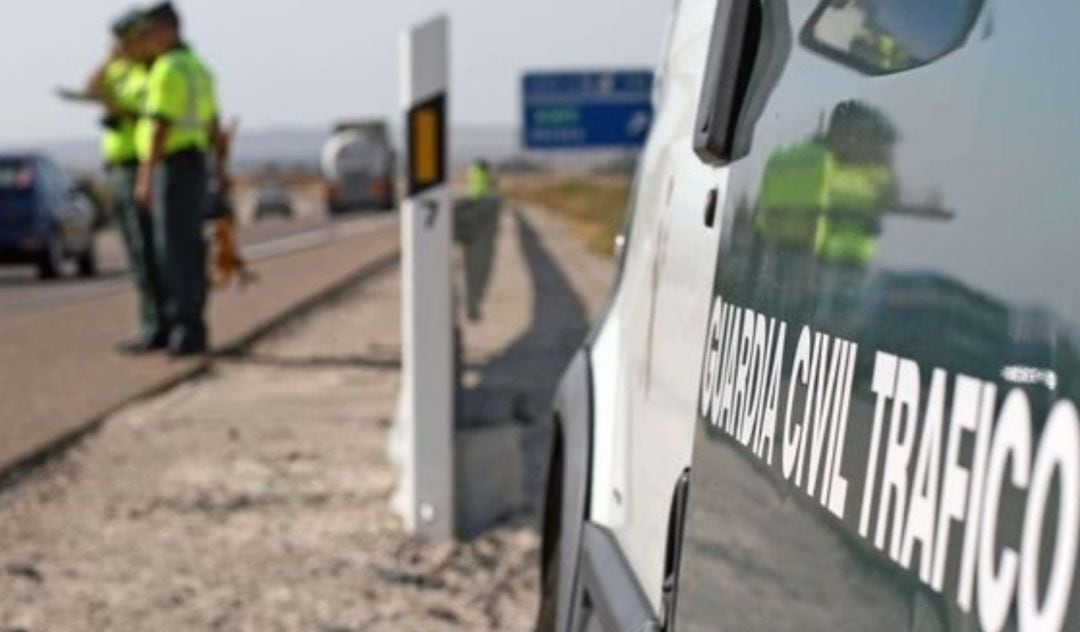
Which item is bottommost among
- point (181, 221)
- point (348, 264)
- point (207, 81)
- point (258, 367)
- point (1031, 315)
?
point (348, 264)

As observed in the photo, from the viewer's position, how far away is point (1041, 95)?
1853 mm

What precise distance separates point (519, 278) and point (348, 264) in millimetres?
5423

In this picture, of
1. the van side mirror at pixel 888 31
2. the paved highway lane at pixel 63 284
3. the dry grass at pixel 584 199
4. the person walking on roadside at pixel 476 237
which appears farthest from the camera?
the dry grass at pixel 584 199

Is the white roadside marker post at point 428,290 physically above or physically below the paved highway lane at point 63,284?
above

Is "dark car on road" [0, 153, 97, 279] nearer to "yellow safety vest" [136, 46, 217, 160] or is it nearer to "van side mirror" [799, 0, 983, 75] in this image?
Answer: "yellow safety vest" [136, 46, 217, 160]

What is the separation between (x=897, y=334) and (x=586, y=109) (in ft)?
80.7

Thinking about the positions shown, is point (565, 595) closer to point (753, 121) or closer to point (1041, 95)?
point (753, 121)

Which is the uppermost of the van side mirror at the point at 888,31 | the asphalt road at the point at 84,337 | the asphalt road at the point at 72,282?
the van side mirror at the point at 888,31

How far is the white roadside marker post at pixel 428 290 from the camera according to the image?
291 inches

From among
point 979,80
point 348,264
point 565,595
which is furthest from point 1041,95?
point 348,264

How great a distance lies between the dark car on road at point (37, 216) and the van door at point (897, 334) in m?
26.3

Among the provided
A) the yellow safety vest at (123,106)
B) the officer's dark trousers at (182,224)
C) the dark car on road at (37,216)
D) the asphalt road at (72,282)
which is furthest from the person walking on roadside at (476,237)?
the dark car on road at (37,216)

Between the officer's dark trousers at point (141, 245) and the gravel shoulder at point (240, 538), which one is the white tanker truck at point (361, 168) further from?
the gravel shoulder at point (240, 538)

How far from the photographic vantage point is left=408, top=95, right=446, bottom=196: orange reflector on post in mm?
7438
